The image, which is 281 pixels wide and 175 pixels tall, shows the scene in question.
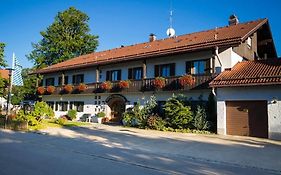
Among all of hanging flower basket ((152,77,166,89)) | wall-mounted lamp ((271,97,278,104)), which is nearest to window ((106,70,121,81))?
hanging flower basket ((152,77,166,89))

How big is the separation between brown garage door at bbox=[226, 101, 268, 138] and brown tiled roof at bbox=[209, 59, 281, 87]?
1.37 m

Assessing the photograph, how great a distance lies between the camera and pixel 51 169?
692cm

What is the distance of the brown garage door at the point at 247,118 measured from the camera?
1574 centimetres

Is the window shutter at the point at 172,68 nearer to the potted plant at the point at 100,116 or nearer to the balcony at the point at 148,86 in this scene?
the balcony at the point at 148,86

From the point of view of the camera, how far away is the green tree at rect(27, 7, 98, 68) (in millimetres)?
46062

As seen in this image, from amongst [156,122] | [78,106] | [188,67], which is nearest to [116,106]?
[78,106]

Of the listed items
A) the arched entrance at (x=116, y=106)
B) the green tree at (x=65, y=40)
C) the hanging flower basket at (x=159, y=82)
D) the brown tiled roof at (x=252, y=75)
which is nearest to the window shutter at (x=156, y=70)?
the hanging flower basket at (x=159, y=82)

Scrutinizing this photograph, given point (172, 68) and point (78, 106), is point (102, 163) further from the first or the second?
point (78, 106)

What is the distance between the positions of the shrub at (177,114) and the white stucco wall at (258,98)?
213cm

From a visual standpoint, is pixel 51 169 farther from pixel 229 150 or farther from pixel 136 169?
pixel 229 150

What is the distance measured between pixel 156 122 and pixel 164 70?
206 inches

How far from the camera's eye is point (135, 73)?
2461 centimetres

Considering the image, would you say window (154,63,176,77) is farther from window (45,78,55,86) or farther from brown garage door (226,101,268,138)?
window (45,78,55,86)

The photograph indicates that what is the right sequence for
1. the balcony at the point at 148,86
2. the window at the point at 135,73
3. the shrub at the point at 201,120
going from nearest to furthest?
1. the shrub at the point at 201,120
2. the balcony at the point at 148,86
3. the window at the point at 135,73
